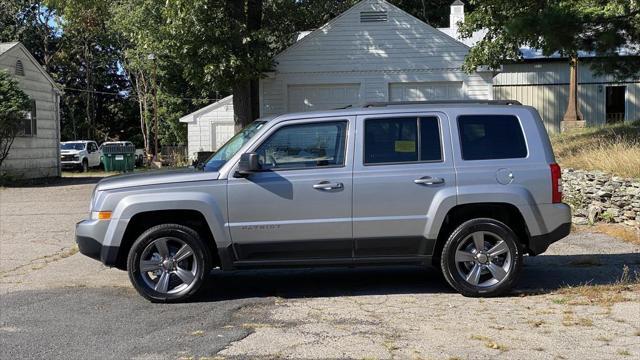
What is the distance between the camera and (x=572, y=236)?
34.3ft

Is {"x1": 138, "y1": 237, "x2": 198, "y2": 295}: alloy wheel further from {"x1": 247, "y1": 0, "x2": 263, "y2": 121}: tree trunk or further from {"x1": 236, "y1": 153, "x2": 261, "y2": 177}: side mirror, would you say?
{"x1": 247, "y1": 0, "x2": 263, "y2": 121}: tree trunk

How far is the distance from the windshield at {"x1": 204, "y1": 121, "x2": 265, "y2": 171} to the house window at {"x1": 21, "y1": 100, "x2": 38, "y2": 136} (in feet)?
64.1

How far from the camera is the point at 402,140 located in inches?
272

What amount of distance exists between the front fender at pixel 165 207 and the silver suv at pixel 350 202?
0.03 feet

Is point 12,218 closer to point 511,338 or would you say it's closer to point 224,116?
point 511,338

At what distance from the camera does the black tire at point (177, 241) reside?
22.0 ft

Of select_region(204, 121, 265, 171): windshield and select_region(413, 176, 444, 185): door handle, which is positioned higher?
select_region(204, 121, 265, 171): windshield

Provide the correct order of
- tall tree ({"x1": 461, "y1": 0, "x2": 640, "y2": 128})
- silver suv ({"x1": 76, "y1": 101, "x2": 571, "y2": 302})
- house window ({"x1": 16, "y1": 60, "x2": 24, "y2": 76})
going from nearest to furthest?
silver suv ({"x1": 76, "y1": 101, "x2": 571, "y2": 302}) → tall tree ({"x1": 461, "y1": 0, "x2": 640, "y2": 128}) → house window ({"x1": 16, "y1": 60, "x2": 24, "y2": 76})

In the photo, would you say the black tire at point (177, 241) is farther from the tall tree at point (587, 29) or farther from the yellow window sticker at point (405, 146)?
the tall tree at point (587, 29)

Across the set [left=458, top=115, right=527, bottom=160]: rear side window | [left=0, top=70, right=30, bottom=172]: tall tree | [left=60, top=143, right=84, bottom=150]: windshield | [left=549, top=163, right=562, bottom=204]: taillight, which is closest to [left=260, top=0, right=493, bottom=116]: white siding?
[left=0, top=70, right=30, bottom=172]: tall tree

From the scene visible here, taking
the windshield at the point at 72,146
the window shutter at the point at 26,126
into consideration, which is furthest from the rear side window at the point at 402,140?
the windshield at the point at 72,146

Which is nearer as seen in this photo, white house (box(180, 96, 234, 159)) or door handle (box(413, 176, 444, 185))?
door handle (box(413, 176, 444, 185))

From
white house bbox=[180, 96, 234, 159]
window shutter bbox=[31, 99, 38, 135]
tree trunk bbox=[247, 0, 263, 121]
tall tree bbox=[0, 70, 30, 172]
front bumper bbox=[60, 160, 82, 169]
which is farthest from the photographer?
white house bbox=[180, 96, 234, 159]

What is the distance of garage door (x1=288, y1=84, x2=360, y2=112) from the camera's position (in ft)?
62.3
